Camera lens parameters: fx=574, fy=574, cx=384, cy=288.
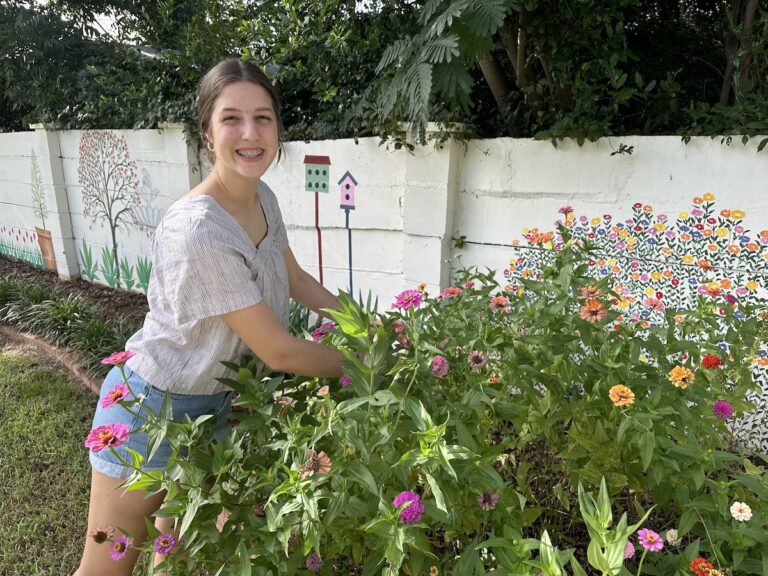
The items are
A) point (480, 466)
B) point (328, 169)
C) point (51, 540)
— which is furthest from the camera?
point (328, 169)

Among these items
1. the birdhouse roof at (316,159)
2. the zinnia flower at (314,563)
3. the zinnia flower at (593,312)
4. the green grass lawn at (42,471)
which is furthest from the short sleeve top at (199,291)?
the birdhouse roof at (316,159)

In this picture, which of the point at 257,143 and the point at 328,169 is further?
the point at 328,169

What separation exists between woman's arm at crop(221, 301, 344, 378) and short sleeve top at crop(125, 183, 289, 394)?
33 mm

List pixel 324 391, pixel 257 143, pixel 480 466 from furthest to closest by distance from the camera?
pixel 257 143
pixel 324 391
pixel 480 466

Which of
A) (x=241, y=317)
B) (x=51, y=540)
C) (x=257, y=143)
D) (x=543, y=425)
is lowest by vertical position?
(x=51, y=540)

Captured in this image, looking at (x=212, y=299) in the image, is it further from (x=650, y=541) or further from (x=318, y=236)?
(x=318, y=236)

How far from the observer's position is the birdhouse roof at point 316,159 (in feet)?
12.8

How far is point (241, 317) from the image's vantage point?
142 centimetres

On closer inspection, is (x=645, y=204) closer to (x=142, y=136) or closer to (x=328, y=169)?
(x=328, y=169)

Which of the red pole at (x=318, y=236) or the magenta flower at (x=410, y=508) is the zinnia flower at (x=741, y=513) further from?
the red pole at (x=318, y=236)

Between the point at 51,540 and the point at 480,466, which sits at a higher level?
the point at 480,466

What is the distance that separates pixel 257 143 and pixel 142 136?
4.07 meters

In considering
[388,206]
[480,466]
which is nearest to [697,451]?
[480,466]

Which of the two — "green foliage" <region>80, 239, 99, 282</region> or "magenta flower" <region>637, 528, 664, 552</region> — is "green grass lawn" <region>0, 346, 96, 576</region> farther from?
"magenta flower" <region>637, 528, 664, 552</region>
